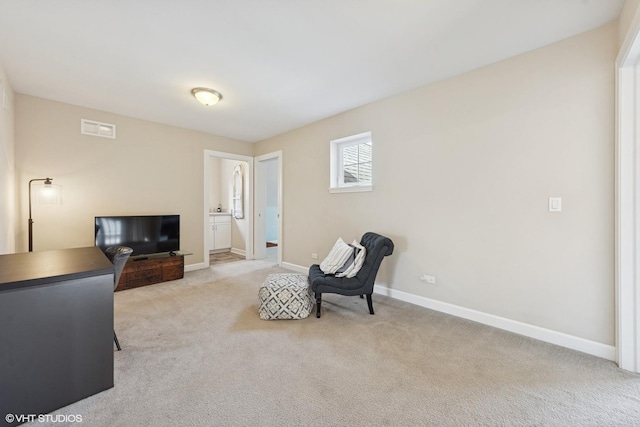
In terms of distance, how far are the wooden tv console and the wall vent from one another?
1.88 metres

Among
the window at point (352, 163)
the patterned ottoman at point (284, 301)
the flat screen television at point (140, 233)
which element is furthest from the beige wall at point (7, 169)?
the window at point (352, 163)

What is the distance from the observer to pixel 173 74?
2.76m

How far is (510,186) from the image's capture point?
243 centimetres

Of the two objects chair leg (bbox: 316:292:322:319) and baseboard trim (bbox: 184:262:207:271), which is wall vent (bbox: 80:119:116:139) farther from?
chair leg (bbox: 316:292:322:319)

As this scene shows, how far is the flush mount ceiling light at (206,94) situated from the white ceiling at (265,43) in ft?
0.33

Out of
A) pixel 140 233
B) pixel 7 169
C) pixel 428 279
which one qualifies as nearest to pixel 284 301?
pixel 428 279

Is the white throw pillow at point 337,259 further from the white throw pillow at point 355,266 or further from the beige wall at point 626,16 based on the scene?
the beige wall at point 626,16

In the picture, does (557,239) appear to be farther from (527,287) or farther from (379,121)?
(379,121)

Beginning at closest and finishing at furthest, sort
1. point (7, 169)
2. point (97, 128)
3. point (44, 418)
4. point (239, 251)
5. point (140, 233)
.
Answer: point (44, 418) < point (7, 169) < point (97, 128) < point (140, 233) < point (239, 251)

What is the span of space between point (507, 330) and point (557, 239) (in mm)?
932

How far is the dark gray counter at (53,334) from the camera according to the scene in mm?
1364

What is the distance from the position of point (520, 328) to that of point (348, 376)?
1.72 metres

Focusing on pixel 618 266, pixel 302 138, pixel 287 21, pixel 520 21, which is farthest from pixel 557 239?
pixel 302 138

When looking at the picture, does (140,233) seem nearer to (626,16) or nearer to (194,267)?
(194,267)
